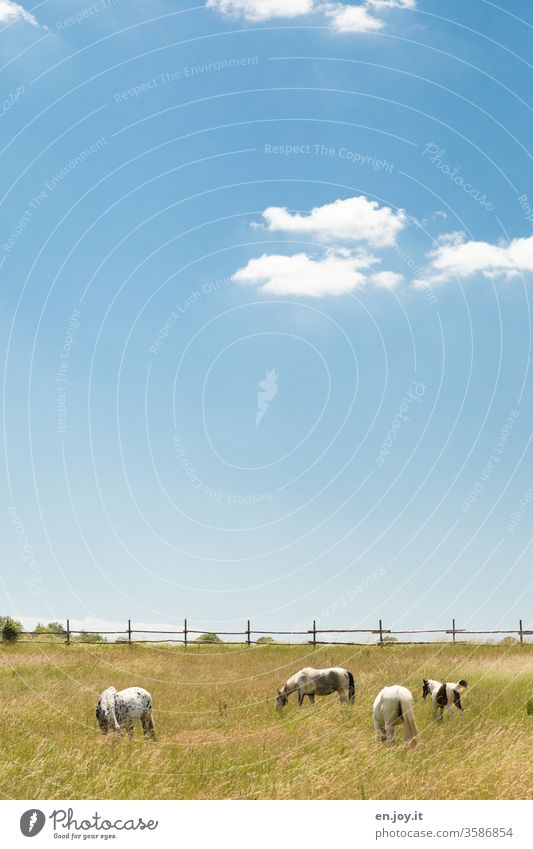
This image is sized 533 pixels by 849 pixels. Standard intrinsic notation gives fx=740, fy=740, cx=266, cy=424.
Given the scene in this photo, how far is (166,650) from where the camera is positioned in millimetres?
37875

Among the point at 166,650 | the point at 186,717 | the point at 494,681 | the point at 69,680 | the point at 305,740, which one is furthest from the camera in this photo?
the point at 166,650

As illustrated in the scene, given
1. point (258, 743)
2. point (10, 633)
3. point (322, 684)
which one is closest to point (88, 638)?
point (10, 633)

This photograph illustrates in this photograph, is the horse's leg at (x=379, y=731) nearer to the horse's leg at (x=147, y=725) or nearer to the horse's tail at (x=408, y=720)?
the horse's tail at (x=408, y=720)

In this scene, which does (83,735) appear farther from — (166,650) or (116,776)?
(166,650)

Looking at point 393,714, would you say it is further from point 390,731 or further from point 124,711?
point 124,711

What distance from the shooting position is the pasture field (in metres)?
9.56

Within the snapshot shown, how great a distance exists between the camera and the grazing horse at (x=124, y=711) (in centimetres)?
1339

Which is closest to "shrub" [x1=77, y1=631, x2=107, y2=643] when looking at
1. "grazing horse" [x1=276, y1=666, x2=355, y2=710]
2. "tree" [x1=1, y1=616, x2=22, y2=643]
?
"tree" [x1=1, y1=616, x2=22, y2=643]

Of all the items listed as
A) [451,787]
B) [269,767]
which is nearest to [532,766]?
[451,787]

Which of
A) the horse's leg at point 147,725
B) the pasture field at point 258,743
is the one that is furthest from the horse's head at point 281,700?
the horse's leg at point 147,725

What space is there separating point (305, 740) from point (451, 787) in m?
4.19
